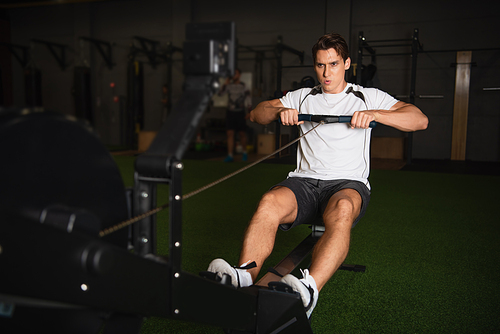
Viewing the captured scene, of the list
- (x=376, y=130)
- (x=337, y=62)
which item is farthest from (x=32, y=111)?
(x=376, y=130)

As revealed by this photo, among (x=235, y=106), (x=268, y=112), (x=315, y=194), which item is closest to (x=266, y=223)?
(x=315, y=194)

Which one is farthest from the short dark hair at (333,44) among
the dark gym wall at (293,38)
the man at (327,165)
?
the dark gym wall at (293,38)

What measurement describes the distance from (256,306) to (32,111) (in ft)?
2.46

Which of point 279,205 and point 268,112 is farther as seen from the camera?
point 268,112

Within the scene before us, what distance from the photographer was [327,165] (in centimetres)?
186

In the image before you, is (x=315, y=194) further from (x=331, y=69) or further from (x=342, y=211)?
(x=331, y=69)

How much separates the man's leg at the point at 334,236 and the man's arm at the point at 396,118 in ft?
0.93

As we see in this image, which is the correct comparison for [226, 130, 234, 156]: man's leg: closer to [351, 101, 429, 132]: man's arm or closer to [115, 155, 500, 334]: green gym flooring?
[115, 155, 500, 334]: green gym flooring

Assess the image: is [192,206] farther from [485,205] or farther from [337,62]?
[485,205]

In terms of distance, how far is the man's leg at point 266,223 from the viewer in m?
1.44

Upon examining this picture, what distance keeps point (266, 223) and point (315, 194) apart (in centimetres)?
35

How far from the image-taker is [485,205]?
363cm

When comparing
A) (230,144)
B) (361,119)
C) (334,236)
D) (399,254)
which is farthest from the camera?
(230,144)

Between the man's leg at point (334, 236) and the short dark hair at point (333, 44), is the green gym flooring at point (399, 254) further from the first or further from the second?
the short dark hair at point (333, 44)
